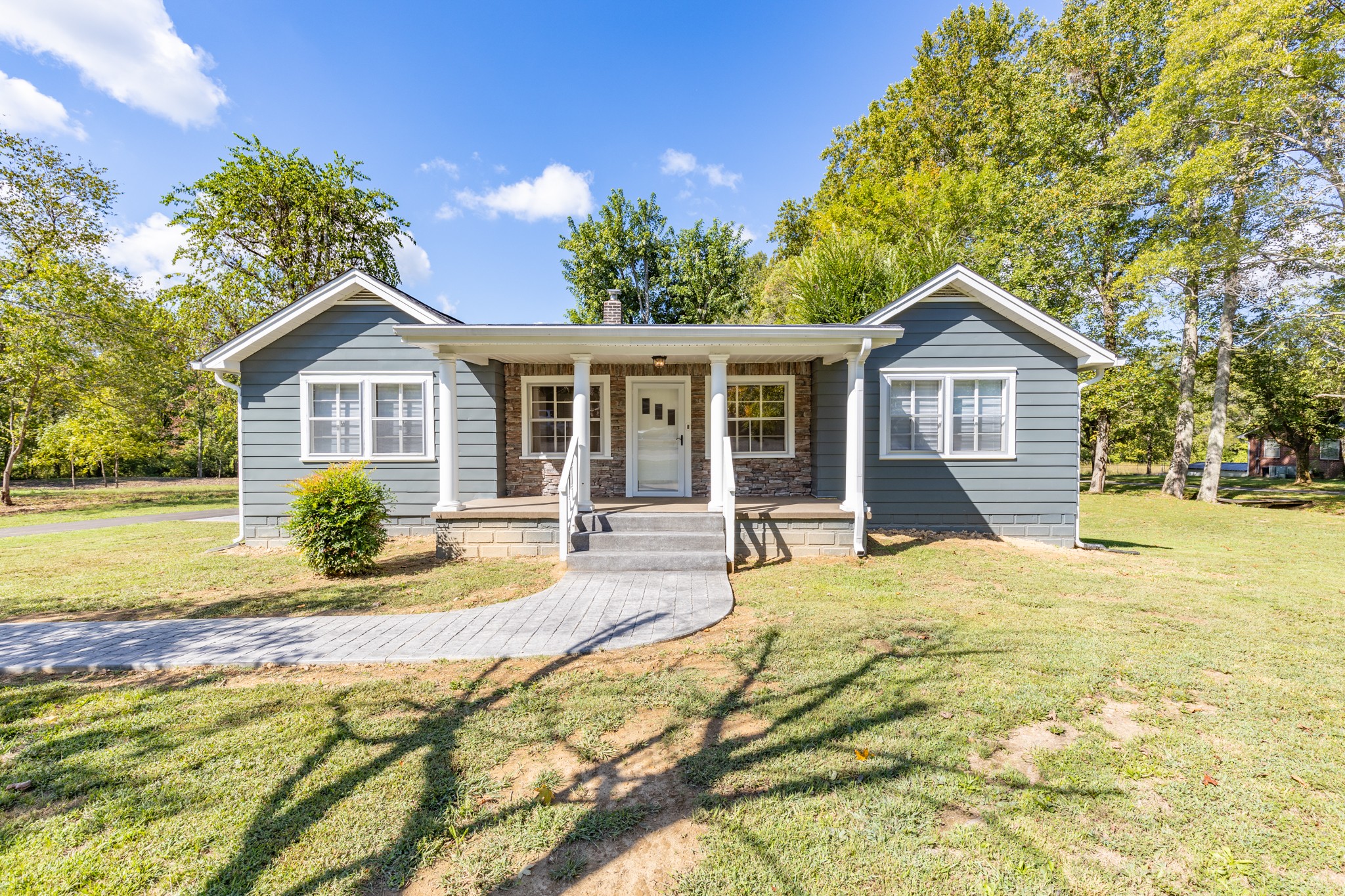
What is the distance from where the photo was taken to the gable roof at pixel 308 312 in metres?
8.34

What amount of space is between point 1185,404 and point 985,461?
41.6ft

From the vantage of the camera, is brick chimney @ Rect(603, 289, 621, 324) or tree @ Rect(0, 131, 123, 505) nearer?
brick chimney @ Rect(603, 289, 621, 324)

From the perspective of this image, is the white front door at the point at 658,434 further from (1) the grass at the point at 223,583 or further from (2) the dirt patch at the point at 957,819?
(2) the dirt patch at the point at 957,819

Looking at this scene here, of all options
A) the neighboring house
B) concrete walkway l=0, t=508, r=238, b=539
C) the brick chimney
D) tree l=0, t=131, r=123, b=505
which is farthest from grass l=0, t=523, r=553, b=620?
the neighboring house

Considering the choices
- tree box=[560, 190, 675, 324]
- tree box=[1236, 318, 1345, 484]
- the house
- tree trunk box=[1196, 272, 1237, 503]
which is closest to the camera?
the house

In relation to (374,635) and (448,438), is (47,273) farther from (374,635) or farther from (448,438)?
(374,635)

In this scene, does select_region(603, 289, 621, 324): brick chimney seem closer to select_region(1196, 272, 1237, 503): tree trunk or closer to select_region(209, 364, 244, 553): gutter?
select_region(209, 364, 244, 553): gutter

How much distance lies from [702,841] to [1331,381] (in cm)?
2291

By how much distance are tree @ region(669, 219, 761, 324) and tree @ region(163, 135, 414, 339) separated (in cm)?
1173

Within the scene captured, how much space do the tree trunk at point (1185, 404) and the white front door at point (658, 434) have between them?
16.4 metres

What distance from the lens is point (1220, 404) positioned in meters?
15.0

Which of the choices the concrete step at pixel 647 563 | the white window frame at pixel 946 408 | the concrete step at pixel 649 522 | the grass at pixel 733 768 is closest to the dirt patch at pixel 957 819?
the grass at pixel 733 768

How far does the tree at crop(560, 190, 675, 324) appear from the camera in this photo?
22.0m

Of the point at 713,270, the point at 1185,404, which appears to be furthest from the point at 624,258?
the point at 1185,404
